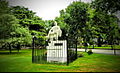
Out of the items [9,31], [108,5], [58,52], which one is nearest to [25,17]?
[9,31]

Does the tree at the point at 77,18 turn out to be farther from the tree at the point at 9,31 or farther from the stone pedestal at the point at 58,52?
the stone pedestal at the point at 58,52

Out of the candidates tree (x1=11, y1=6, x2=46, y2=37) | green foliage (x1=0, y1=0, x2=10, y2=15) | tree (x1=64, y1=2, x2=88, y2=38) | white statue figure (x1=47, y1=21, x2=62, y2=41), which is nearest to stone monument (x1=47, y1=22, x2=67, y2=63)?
white statue figure (x1=47, y1=21, x2=62, y2=41)

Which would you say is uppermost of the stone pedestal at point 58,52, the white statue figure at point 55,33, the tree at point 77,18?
the tree at point 77,18

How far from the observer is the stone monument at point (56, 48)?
692 cm

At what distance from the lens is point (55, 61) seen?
7293 mm

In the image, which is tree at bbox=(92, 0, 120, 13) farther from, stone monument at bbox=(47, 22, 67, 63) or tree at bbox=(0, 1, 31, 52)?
tree at bbox=(0, 1, 31, 52)

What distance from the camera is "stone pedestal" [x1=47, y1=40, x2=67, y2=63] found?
690cm

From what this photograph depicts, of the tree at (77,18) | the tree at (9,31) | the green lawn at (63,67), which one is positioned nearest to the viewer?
the green lawn at (63,67)

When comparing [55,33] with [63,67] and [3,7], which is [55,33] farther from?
[3,7]

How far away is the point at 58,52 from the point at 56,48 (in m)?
0.57

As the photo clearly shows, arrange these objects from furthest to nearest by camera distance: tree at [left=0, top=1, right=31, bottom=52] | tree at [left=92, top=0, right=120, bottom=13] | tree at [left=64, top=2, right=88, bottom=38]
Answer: tree at [left=64, top=2, right=88, bottom=38] < tree at [left=0, top=1, right=31, bottom=52] < tree at [left=92, top=0, right=120, bottom=13]

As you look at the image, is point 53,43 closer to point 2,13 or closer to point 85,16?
point 85,16

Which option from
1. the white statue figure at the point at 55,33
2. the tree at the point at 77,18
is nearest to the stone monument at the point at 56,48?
the white statue figure at the point at 55,33

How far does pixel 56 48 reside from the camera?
7176 millimetres
